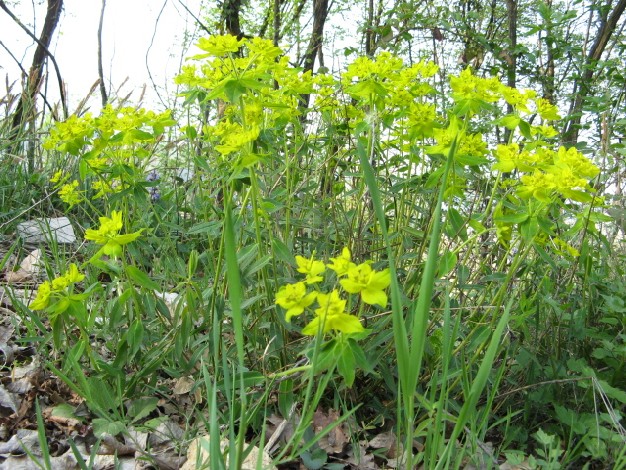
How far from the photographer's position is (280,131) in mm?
1812

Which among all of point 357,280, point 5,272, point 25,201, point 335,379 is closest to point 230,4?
point 25,201

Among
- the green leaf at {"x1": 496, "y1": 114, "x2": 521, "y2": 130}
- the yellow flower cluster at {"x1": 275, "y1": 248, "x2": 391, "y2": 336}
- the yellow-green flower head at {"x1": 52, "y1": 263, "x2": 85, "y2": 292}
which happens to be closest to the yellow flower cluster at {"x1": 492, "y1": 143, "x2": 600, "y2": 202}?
the green leaf at {"x1": 496, "y1": 114, "x2": 521, "y2": 130}

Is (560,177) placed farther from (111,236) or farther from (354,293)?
(111,236)

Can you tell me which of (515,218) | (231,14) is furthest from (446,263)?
(231,14)

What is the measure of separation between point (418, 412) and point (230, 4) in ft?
12.2

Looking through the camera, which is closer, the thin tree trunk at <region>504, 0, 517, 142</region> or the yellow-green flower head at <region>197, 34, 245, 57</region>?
the yellow-green flower head at <region>197, 34, 245, 57</region>

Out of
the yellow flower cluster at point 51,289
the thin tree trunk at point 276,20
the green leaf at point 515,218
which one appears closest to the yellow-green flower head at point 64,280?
the yellow flower cluster at point 51,289

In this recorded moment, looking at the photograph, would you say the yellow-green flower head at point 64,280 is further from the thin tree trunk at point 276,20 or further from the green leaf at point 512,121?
the thin tree trunk at point 276,20

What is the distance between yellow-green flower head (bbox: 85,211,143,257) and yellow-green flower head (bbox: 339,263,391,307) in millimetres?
603

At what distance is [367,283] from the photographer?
1.01 metres

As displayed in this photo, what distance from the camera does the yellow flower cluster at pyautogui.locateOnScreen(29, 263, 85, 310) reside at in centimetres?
132

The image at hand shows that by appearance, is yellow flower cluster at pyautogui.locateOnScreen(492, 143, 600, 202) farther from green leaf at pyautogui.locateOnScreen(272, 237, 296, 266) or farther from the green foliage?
green leaf at pyautogui.locateOnScreen(272, 237, 296, 266)

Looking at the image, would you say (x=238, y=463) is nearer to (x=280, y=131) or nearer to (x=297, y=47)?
(x=280, y=131)

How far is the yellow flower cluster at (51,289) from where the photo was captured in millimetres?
1321
